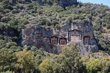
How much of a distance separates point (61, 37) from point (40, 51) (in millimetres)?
6589

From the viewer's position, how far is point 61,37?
233 feet

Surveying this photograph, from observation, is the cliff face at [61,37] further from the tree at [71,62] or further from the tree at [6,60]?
the tree at [6,60]

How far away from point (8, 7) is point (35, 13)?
621 cm

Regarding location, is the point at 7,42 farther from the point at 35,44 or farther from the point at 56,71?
the point at 56,71

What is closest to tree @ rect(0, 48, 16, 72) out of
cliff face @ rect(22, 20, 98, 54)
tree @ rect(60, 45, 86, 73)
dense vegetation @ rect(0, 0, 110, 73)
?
dense vegetation @ rect(0, 0, 110, 73)

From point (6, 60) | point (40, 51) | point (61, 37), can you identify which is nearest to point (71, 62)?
point (6, 60)

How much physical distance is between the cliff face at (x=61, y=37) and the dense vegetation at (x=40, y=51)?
1.41 metres

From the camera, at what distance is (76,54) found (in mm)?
57656

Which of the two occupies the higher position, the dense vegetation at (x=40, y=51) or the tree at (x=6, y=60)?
the tree at (x=6, y=60)

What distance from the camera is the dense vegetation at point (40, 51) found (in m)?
54.7

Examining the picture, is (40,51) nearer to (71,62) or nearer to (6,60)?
(71,62)

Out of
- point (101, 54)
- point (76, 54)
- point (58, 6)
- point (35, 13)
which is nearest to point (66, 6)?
point (58, 6)

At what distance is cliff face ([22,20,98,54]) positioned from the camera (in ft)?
226

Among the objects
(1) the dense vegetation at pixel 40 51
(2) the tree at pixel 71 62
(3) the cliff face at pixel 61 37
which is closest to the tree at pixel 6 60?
(1) the dense vegetation at pixel 40 51
